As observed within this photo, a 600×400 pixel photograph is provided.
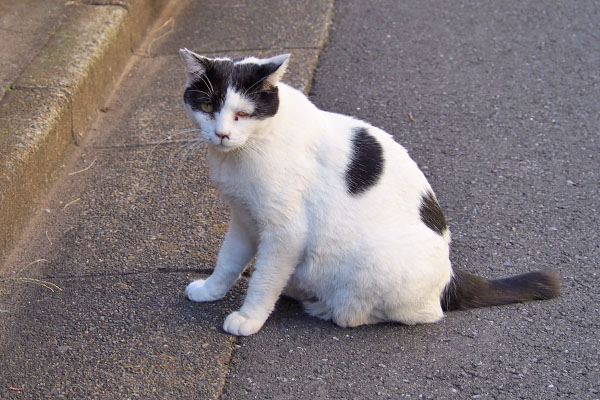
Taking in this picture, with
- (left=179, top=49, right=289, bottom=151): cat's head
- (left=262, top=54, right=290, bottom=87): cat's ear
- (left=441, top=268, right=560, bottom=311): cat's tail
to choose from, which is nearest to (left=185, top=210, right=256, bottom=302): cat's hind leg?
(left=179, top=49, right=289, bottom=151): cat's head

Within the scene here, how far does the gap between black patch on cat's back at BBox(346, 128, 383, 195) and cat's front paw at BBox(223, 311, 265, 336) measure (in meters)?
0.62

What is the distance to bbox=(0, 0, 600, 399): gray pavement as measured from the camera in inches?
100

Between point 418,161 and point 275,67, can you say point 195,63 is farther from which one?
point 418,161

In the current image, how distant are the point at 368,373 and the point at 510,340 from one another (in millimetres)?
591

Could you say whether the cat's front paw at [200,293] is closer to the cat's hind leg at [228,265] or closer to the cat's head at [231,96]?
the cat's hind leg at [228,265]

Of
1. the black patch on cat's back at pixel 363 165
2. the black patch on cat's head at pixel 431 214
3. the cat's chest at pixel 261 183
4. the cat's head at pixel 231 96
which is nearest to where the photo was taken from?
the cat's head at pixel 231 96

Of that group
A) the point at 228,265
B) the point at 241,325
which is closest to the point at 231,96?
the point at 228,265

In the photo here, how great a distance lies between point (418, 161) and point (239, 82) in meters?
1.68

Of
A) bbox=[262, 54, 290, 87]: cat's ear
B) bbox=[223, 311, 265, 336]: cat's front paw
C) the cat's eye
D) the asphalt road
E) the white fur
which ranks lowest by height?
bbox=[223, 311, 265, 336]: cat's front paw

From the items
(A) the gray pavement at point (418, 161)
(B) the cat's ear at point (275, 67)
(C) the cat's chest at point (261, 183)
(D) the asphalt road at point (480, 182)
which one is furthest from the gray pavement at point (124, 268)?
(B) the cat's ear at point (275, 67)

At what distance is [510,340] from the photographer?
273 cm

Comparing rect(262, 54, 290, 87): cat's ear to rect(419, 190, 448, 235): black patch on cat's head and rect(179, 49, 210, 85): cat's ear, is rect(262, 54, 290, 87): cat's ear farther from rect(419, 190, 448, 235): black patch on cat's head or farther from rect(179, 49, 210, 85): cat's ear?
rect(419, 190, 448, 235): black patch on cat's head

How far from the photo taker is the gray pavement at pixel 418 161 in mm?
2549

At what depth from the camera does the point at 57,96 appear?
380 centimetres
